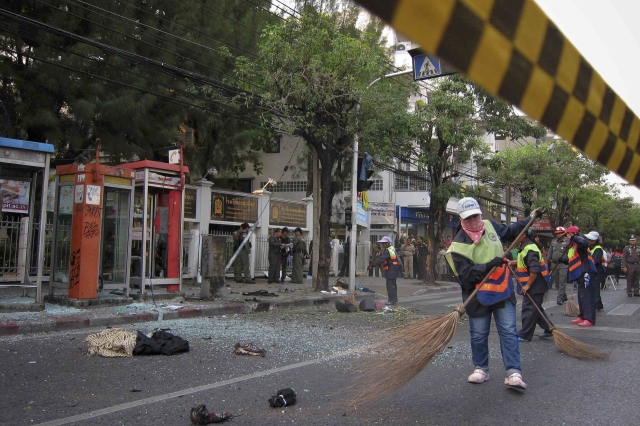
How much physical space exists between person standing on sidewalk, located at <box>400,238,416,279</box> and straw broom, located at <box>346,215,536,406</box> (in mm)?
21136

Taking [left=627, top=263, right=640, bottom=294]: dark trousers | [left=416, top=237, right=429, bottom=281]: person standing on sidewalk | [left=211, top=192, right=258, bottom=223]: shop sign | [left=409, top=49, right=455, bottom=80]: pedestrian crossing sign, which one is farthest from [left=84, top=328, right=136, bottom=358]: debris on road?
[left=416, top=237, right=429, bottom=281]: person standing on sidewalk

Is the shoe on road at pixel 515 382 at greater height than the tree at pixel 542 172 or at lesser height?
lesser

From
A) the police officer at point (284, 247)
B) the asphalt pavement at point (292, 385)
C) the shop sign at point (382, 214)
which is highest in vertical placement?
the shop sign at point (382, 214)

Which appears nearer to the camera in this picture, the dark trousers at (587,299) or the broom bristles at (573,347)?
the broom bristles at (573,347)

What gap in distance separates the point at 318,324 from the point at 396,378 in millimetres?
5609

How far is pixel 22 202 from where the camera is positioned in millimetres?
11289

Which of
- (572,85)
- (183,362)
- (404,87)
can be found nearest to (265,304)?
(183,362)

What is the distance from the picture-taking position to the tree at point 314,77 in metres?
15.0

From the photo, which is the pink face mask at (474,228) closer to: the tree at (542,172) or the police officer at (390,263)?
the police officer at (390,263)

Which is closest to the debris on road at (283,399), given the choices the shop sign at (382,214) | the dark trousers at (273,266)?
the dark trousers at (273,266)

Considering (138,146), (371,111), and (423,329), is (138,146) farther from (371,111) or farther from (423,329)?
(423,329)

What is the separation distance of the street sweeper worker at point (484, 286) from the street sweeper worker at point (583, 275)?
5.33 metres

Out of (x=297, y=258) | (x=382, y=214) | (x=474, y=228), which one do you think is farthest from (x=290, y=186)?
(x=474, y=228)

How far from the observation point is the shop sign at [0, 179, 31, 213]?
1114 cm
